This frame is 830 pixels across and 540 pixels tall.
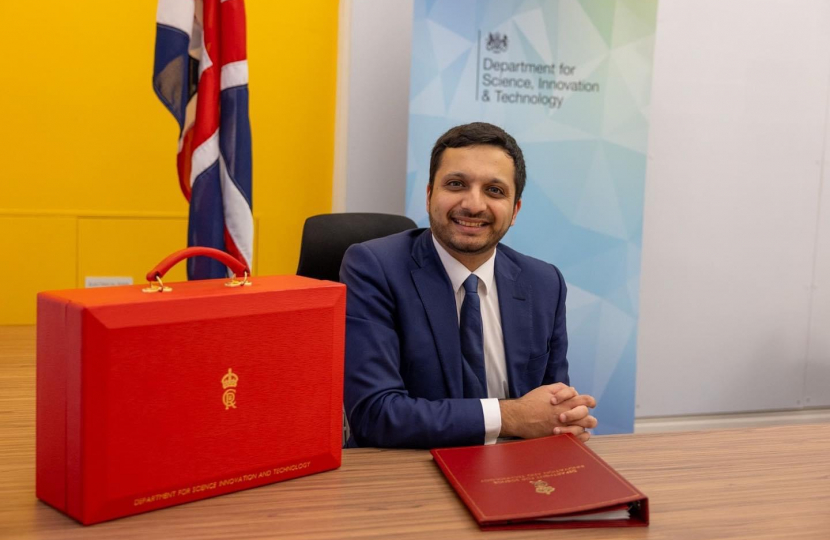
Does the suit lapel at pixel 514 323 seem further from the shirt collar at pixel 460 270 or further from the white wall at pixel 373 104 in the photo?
the white wall at pixel 373 104

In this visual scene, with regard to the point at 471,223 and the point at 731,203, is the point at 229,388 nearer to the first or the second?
the point at 471,223

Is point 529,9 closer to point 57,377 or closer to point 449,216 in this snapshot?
point 449,216

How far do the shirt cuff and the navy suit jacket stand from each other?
13mm

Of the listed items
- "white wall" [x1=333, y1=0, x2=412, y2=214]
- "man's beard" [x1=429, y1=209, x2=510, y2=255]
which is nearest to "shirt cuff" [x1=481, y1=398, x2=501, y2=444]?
"man's beard" [x1=429, y1=209, x2=510, y2=255]

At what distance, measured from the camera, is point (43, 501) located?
108cm

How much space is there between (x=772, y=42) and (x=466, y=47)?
1935 millimetres

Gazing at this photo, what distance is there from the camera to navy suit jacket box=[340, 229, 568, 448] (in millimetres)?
1481

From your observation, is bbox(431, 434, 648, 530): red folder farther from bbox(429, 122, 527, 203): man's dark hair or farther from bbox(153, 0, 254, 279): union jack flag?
bbox(153, 0, 254, 279): union jack flag

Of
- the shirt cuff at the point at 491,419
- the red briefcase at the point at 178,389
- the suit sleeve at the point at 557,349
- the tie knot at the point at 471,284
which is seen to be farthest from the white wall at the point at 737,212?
the red briefcase at the point at 178,389

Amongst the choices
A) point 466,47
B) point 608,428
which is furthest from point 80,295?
point 608,428

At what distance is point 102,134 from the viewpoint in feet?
11.2

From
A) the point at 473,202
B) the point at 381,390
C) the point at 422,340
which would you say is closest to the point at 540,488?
the point at 381,390

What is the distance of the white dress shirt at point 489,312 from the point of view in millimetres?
1802

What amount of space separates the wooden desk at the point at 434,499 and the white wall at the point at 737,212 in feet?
8.60
